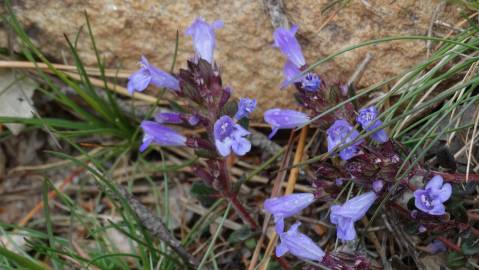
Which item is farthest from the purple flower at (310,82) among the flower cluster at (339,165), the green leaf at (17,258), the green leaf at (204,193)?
the green leaf at (17,258)

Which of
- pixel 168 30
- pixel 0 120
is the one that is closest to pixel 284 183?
pixel 168 30

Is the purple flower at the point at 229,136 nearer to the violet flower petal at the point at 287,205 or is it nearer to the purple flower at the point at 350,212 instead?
the violet flower petal at the point at 287,205

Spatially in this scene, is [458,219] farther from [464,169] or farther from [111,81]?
[111,81]

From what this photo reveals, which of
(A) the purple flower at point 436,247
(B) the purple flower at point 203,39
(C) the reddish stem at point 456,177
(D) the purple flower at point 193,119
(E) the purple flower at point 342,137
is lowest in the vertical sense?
(A) the purple flower at point 436,247

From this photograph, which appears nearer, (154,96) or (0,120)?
(0,120)

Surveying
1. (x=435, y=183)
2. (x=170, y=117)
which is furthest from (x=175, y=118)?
(x=435, y=183)

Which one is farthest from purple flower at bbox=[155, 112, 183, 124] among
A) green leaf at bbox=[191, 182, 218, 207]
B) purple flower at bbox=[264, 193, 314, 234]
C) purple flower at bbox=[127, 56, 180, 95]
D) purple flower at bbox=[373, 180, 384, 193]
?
purple flower at bbox=[373, 180, 384, 193]

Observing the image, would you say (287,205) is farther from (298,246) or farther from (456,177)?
(456,177)
